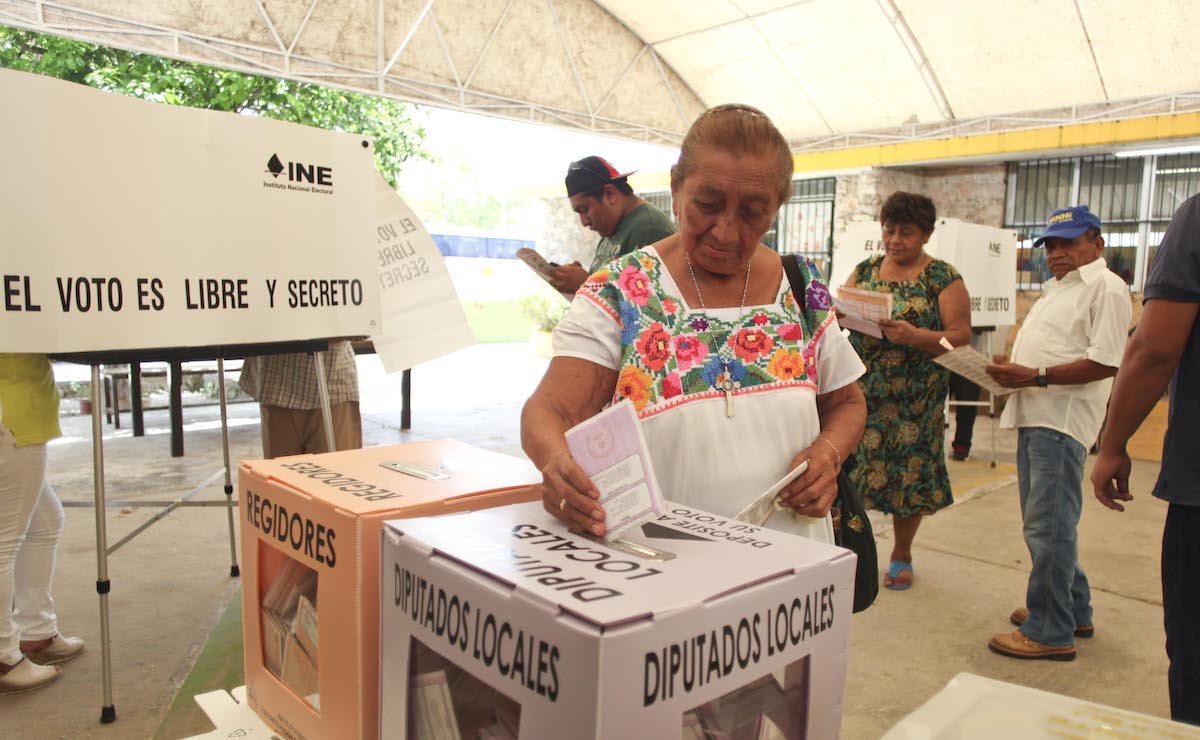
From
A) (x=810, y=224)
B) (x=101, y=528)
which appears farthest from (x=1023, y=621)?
(x=810, y=224)

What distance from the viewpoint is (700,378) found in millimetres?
1273

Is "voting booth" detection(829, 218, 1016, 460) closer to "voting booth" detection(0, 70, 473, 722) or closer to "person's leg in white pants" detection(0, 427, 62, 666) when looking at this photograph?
"voting booth" detection(0, 70, 473, 722)

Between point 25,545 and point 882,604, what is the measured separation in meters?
3.15

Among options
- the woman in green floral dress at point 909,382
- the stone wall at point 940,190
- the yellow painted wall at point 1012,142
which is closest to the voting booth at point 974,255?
the yellow painted wall at point 1012,142

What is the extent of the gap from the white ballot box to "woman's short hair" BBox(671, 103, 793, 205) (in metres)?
0.79

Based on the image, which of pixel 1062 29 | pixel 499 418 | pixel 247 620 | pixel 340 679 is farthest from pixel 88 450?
pixel 1062 29

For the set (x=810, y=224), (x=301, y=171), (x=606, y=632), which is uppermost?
(x=810, y=224)

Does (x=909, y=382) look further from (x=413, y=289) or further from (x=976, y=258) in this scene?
(x=976, y=258)

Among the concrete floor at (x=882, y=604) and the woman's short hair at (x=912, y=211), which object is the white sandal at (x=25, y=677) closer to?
the concrete floor at (x=882, y=604)

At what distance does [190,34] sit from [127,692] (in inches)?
234

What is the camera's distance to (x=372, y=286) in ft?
8.44

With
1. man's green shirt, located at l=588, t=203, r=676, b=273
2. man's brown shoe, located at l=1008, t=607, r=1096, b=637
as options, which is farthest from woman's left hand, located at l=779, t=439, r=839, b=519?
man's brown shoe, located at l=1008, t=607, r=1096, b=637

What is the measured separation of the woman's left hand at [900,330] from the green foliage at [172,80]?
20.9 feet

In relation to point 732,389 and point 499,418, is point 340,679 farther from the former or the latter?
point 499,418
